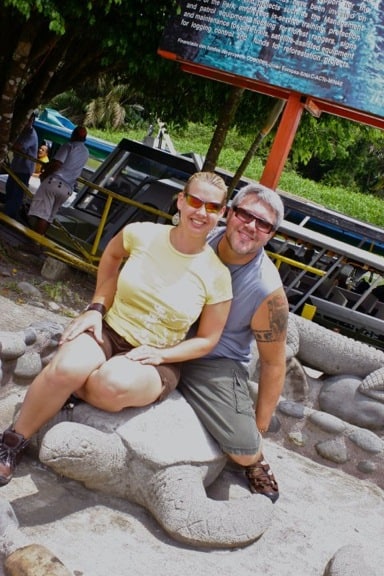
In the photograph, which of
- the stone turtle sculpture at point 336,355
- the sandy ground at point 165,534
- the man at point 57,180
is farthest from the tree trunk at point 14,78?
the sandy ground at point 165,534

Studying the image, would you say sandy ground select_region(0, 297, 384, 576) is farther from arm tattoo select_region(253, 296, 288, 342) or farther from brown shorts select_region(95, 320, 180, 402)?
arm tattoo select_region(253, 296, 288, 342)

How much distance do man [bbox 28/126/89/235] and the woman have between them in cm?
478

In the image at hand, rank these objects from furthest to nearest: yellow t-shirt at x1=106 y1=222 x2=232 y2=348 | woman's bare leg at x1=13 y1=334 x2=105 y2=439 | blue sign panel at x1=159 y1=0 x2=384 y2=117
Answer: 1. blue sign panel at x1=159 y1=0 x2=384 y2=117
2. yellow t-shirt at x1=106 y1=222 x2=232 y2=348
3. woman's bare leg at x1=13 y1=334 x2=105 y2=439

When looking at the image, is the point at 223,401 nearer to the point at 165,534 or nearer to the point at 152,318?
the point at 152,318

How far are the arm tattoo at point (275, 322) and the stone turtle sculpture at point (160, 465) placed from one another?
0.48 metres

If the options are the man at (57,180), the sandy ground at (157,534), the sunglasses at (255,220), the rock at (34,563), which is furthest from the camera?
the man at (57,180)

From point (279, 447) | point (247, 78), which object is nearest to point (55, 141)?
point (247, 78)

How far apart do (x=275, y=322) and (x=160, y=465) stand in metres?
0.81

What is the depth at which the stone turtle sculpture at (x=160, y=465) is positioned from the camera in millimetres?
2492

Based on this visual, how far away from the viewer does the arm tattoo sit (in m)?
2.92

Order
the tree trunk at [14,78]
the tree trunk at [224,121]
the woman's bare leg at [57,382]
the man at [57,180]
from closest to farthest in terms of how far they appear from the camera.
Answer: the woman's bare leg at [57,382], the tree trunk at [14,78], the man at [57,180], the tree trunk at [224,121]

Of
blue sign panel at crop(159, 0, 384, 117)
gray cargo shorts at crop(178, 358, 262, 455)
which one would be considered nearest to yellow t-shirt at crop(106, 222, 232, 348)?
gray cargo shorts at crop(178, 358, 262, 455)

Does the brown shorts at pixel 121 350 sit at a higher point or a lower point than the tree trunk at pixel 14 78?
lower

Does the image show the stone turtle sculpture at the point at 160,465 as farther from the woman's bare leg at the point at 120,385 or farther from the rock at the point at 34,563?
the rock at the point at 34,563
